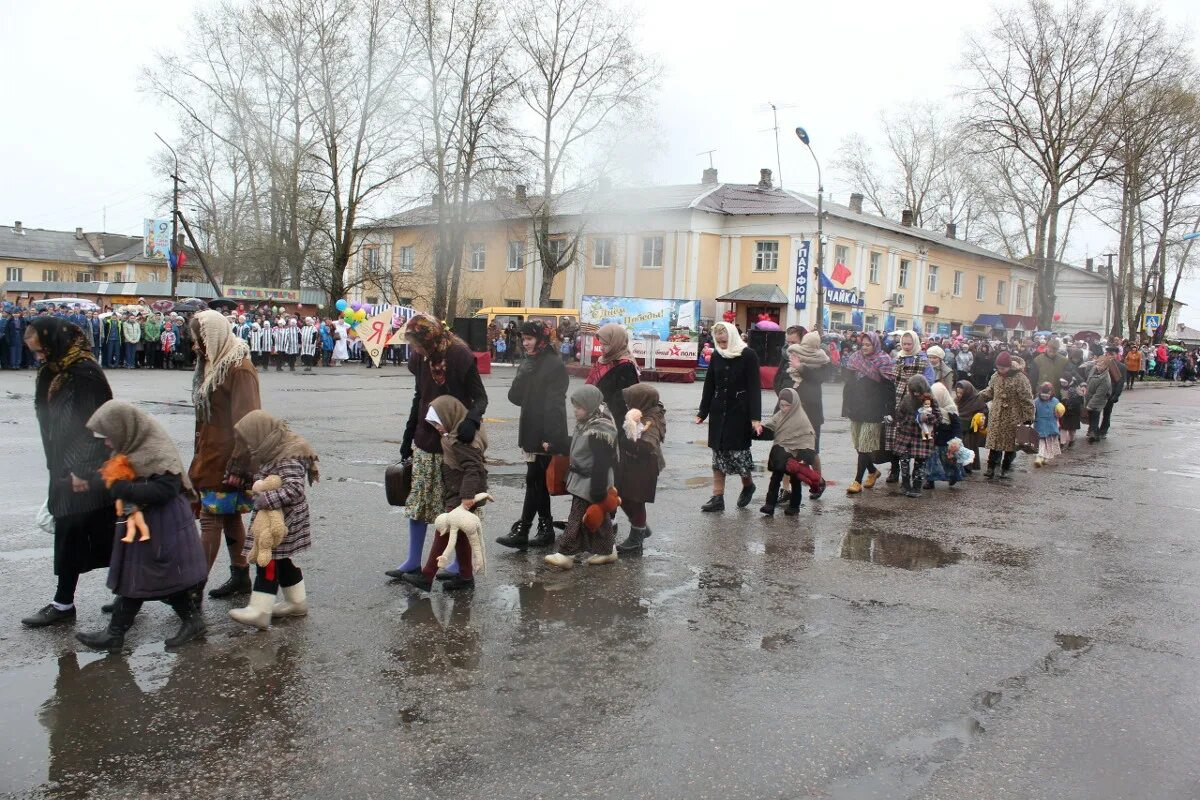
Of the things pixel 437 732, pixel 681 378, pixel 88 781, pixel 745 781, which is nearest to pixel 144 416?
pixel 88 781

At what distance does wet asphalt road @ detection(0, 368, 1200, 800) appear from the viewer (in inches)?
137

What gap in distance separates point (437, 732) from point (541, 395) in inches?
125

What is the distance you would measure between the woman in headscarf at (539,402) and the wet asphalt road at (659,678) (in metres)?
0.74

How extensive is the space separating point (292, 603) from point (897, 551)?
4.54 metres

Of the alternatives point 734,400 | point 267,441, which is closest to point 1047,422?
point 734,400

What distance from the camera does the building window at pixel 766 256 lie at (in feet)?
147

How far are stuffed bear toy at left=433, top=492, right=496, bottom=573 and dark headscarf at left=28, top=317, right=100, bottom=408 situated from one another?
1994mm

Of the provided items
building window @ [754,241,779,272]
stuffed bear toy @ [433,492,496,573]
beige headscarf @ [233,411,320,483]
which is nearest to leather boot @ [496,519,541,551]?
stuffed bear toy @ [433,492,496,573]

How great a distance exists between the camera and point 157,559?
4.46 meters

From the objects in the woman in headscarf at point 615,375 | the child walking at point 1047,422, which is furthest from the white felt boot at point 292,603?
the child walking at point 1047,422

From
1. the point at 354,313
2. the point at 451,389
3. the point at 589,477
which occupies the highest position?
the point at 354,313

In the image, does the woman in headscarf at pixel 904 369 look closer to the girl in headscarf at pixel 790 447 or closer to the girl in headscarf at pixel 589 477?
the girl in headscarf at pixel 790 447

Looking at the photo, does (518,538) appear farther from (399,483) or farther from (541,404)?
(399,483)

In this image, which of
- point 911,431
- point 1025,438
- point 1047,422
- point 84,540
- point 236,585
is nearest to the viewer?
point 84,540
